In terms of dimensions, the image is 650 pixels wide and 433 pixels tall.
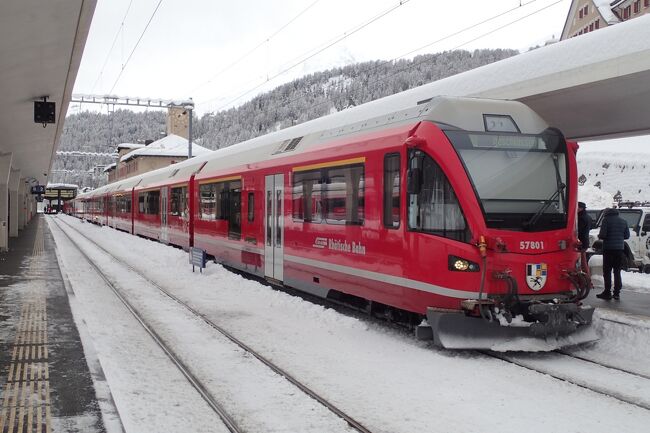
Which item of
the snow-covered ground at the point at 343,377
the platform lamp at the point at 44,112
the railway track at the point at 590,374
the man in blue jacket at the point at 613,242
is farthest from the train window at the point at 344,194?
the platform lamp at the point at 44,112

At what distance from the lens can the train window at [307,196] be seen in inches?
401

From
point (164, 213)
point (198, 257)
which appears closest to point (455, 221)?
point (198, 257)

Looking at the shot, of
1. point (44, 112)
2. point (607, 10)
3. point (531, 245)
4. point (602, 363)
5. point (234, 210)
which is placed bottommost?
point (602, 363)

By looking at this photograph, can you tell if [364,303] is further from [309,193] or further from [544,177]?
[544,177]

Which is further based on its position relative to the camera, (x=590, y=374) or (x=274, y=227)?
(x=274, y=227)

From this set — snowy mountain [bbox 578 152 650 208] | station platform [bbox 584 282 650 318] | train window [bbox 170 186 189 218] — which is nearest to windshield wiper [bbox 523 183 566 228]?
station platform [bbox 584 282 650 318]

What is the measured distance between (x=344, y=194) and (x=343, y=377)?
3584 millimetres

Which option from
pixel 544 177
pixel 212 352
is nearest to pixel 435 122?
pixel 544 177

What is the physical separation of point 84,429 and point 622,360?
597 cm

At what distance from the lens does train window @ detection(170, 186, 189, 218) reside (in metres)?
19.8

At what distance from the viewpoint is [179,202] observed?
20672mm

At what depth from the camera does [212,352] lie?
7.42 metres

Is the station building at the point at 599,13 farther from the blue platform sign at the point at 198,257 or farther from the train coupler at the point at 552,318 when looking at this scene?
the train coupler at the point at 552,318

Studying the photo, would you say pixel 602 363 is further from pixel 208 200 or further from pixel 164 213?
pixel 164 213
